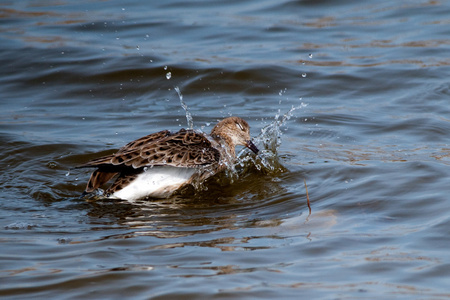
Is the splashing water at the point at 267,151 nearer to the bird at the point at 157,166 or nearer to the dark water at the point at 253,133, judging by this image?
the dark water at the point at 253,133

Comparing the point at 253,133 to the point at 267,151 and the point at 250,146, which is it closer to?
the point at 250,146

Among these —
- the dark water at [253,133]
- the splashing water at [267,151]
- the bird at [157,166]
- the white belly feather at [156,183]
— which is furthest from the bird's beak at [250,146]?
the white belly feather at [156,183]

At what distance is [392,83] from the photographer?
10320 mm

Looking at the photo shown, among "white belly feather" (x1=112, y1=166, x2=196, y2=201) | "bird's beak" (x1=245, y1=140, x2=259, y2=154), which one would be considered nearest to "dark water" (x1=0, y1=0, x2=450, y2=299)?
"white belly feather" (x1=112, y1=166, x2=196, y2=201)

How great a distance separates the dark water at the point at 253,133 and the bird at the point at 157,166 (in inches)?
7.2

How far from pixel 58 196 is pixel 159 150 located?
3.82ft

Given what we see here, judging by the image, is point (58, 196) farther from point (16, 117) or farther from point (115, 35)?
point (115, 35)

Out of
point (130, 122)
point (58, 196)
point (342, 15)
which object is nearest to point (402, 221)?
point (58, 196)

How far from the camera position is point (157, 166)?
693 centimetres

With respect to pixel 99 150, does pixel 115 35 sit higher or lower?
higher

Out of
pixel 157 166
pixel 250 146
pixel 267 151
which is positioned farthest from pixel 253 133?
pixel 157 166

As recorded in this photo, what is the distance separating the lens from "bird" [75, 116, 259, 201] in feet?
21.9

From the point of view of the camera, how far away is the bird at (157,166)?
6.67 m

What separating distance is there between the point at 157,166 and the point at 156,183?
168mm
